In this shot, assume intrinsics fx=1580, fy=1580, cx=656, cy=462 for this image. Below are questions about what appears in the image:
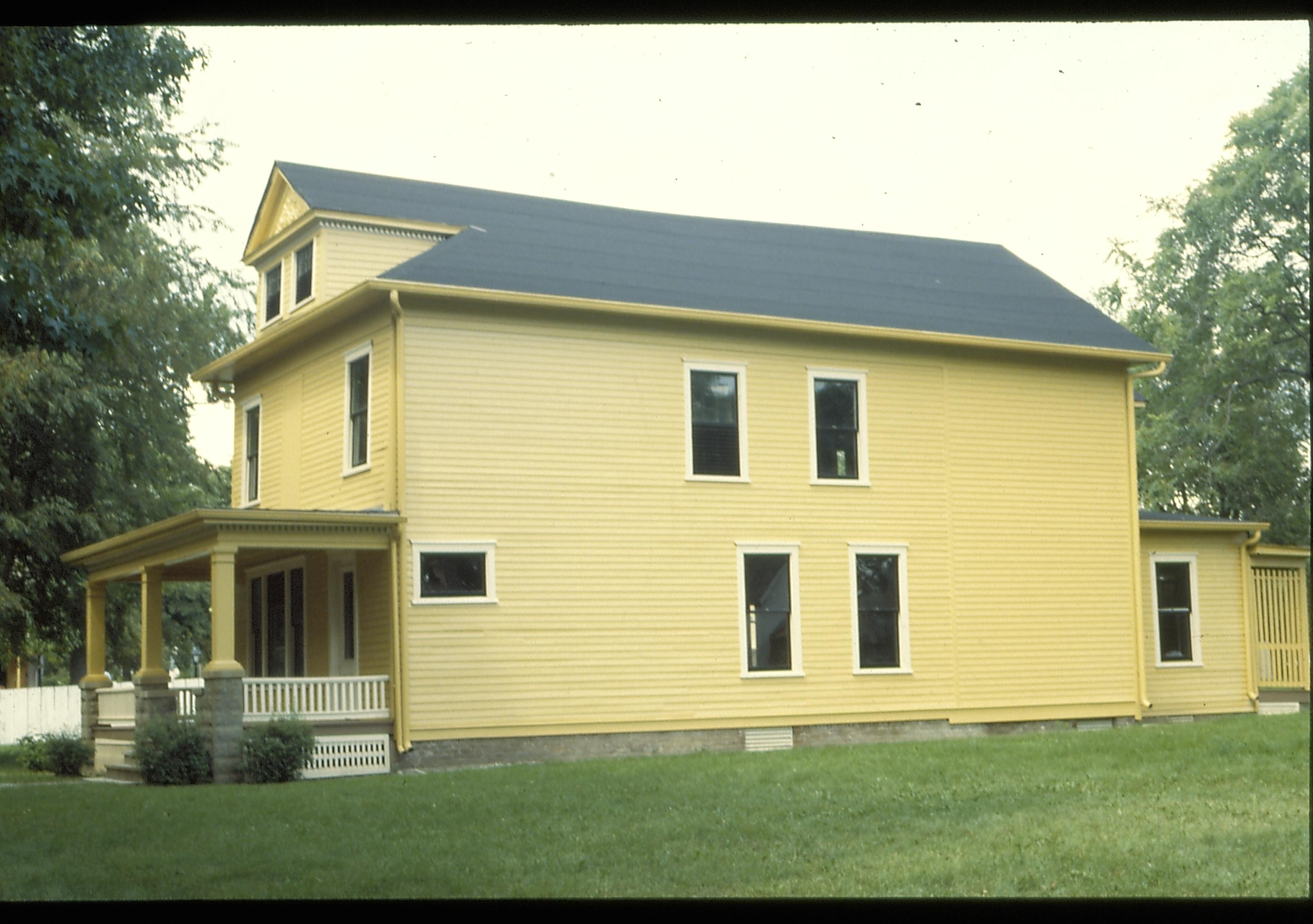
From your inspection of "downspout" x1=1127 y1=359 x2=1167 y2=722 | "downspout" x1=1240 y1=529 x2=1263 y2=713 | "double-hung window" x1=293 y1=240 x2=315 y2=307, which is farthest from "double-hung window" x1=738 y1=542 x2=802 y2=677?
"downspout" x1=1240 y1=529 x2=1263 y2=713

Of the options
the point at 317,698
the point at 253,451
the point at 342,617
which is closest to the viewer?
the point at 317,698

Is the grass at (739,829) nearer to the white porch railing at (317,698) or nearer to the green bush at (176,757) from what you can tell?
the green bush at (176,757)

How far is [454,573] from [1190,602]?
13.1m

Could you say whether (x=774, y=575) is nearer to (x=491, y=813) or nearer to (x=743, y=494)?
(x=743, y=494)

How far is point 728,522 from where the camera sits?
896 inches

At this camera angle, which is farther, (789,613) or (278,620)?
(278,620)

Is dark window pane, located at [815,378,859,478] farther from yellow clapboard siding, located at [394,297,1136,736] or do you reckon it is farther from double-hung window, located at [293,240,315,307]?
double-hung window, located at [293,240,315,307]

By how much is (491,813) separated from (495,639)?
22.4 feet

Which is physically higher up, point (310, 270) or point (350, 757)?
point (310, 270)

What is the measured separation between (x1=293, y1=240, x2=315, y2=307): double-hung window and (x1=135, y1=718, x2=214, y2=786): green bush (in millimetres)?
7901

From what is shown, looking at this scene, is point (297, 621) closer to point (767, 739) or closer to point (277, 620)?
point (277, 620)

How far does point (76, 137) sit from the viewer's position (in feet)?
82.7

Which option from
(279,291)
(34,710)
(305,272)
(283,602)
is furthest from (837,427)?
(34,710)

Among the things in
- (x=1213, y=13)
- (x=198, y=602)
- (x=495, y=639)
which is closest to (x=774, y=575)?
(x=495, y=639)
